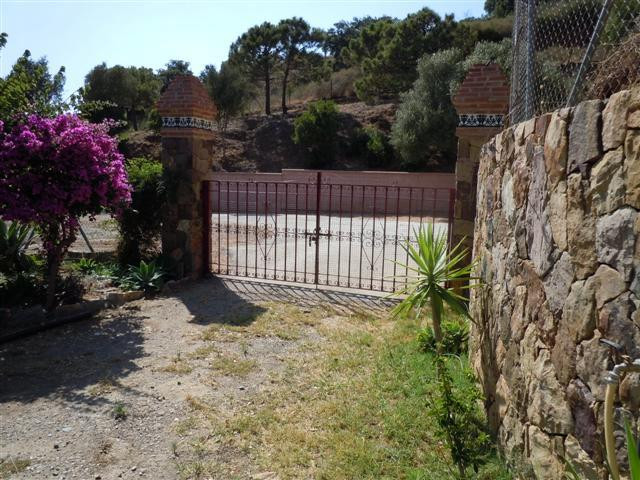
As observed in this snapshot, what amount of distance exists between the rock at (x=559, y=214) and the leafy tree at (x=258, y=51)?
27.7 meters

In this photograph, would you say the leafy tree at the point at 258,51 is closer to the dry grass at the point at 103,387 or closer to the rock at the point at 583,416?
the dry grass at the point at 103,387

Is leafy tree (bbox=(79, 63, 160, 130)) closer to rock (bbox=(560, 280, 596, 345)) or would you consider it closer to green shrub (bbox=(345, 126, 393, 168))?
green shrub (bbox=(345, 126, 393, 168))

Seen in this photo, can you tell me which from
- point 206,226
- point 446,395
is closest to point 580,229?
point 446,395

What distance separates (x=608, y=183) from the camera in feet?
5.87

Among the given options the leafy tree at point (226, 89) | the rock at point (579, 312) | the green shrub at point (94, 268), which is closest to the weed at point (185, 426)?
the rock at point (579, 312)

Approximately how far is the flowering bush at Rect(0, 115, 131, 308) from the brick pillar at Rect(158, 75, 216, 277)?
1525 millimetres

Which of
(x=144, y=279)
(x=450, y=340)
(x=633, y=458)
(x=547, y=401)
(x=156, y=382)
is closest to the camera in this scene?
(x=633, y=458)

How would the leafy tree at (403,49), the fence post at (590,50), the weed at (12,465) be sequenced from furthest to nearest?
1. the leafy tree at (403,49)
2. the weed at (12,465)
3. the fence post at (590,50)

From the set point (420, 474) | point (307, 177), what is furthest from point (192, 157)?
point (307, 177)

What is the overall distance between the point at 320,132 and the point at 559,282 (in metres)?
21.4

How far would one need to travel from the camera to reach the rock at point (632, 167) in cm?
163

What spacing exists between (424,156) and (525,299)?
63.1 feet

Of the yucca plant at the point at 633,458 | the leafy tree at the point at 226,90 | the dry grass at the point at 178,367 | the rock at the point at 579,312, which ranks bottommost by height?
the dry grass at the point at 178,367

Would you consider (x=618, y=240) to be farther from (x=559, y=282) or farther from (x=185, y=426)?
(x=185, y=426)
